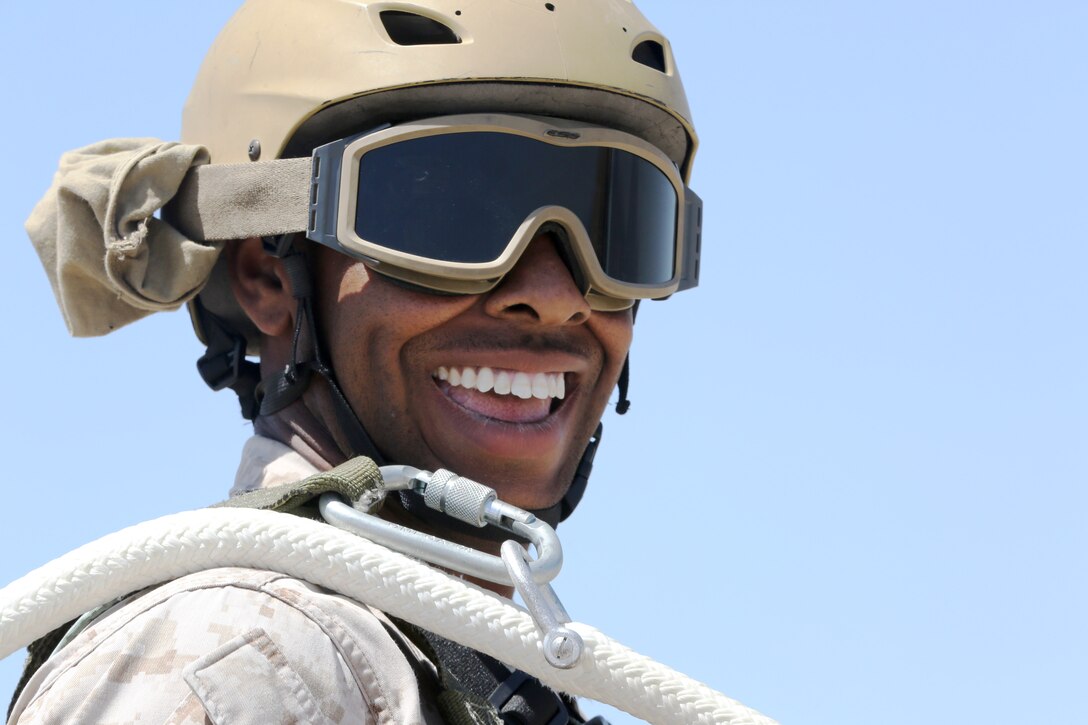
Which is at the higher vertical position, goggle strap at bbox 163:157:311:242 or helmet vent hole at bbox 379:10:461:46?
helmet vent hole at bbox 379:10:461:46

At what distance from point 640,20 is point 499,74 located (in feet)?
2.09

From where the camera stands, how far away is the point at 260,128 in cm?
423

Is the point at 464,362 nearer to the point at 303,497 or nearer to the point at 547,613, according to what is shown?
the point at 303,497

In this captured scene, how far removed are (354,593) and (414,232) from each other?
1.07 m

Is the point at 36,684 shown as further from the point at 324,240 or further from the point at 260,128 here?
the point at 260,128

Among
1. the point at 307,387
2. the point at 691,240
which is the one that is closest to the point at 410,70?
the point at 307,387

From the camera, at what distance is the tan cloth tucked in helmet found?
421 cm

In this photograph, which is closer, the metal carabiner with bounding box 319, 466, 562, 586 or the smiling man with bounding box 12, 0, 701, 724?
the metal carabiner with bounding box 319, 466, 562, 586

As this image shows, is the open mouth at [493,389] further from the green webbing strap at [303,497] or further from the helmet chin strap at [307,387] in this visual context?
the green webbing strap at [303,497]

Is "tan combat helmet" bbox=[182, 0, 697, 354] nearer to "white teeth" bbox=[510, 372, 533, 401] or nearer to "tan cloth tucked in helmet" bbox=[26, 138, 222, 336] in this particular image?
"tan cloth tucked in helmet" bbox=[26, 138, 222, 336]

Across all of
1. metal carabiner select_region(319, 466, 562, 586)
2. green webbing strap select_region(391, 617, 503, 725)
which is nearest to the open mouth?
metal carabiner select_region(319, 466, 562, 586)

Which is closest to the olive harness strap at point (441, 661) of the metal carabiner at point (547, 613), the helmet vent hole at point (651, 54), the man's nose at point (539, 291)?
the metal carabiner at point (547, 613)

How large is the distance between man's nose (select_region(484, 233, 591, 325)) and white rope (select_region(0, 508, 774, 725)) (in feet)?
2.94

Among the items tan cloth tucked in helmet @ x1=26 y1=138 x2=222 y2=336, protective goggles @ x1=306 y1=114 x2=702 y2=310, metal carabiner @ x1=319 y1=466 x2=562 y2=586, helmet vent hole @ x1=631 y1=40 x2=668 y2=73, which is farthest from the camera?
helmet vent hole @ x1=631 y1=40 x2=668 y2=73
